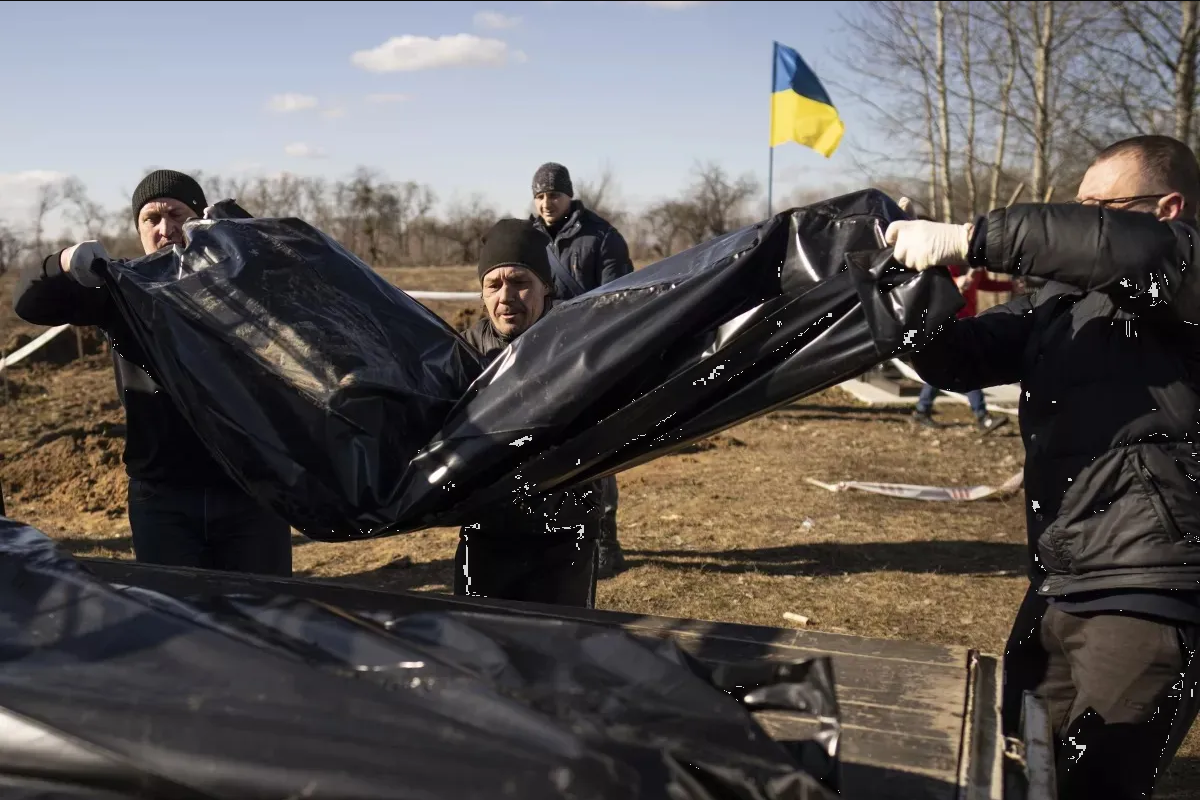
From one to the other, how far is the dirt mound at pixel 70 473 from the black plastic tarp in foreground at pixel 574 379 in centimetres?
596

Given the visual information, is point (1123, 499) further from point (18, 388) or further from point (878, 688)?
point (18, 388)

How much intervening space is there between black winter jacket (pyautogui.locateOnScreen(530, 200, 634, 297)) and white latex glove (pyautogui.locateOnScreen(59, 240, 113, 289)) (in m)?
4.07

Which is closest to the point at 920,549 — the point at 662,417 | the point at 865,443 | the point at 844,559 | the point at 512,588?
the point at 844,559

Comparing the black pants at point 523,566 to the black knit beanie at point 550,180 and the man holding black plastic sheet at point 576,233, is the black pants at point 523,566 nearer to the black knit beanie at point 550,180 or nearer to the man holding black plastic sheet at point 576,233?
the man holding black plastic sheet at point 576,233

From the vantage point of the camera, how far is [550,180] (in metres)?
6.83

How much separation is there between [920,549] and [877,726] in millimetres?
4728

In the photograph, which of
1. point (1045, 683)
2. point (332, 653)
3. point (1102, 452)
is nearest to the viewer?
point (332, 653)

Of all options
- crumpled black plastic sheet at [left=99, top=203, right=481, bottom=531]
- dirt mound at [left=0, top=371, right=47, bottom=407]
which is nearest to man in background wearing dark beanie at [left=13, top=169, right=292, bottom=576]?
crumpled black plastic sheet at [left=99, top=203, right=481, bottom=531]

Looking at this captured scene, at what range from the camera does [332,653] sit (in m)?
1.64

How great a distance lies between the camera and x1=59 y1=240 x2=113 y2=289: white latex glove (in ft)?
8.81

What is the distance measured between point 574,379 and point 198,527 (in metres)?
1.58

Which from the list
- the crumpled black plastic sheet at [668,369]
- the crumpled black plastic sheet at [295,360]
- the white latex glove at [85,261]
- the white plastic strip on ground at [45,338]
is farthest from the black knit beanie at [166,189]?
the white plastic strip on ground at [45,338]

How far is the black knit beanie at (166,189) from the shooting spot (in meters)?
3.30

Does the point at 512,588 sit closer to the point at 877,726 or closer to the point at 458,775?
the point at 877,726
